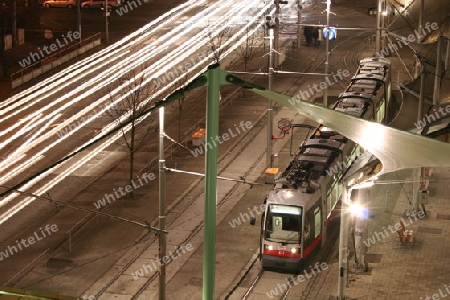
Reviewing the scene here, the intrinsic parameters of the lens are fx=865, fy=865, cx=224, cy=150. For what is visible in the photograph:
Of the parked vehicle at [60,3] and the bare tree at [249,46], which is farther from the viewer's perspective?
the parked vehicle at [60,3]

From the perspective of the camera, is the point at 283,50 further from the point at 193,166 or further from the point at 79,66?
the point at 193,166

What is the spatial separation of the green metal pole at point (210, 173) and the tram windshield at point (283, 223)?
1694cm

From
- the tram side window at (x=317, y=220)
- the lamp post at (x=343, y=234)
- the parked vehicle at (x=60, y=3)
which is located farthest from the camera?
the parked vehicle at (x=60, y=3)

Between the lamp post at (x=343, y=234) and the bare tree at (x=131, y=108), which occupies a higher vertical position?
the lamp post at (x=343, y=234)

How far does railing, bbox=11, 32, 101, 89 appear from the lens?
49844mm

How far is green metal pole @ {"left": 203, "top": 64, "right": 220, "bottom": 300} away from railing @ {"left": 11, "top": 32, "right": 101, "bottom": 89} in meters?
42.0

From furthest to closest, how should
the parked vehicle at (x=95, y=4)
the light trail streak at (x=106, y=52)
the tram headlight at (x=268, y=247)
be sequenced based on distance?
the parked vehicle at (x=95, y=4), the light trail streak at (x=106, y=52), the tram headlight at (x=268, y=247)

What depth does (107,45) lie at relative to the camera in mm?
57469

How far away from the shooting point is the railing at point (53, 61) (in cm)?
4984

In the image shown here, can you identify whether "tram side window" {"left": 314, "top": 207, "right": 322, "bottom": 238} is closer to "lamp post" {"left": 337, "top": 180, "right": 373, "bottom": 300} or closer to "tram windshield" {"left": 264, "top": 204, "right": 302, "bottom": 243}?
"tram windshield" {"left": 264, "top": 204, "right": 302, "bottom": 243}

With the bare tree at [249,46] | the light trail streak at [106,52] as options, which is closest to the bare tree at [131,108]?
the light trail streak at [106,52]

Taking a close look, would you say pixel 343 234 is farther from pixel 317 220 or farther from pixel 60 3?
pixel 60 3

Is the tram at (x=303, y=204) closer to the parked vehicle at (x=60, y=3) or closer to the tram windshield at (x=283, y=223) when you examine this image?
the tram windshield at (x=283, y=223)

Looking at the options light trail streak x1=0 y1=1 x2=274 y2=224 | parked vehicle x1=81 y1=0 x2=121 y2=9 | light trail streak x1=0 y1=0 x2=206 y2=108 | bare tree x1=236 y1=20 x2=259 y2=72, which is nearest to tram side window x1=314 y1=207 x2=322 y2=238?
light trail streak x1=0 y1=1 x2=274 y2=224
